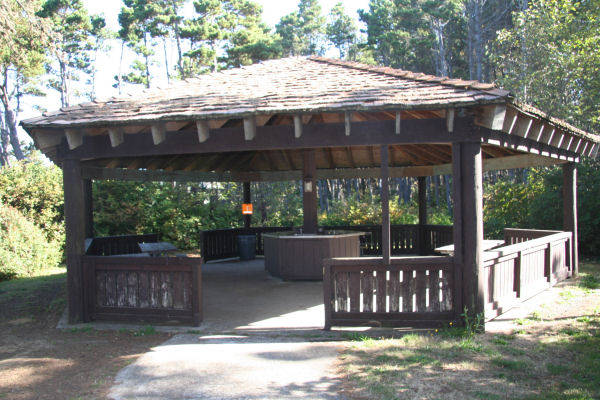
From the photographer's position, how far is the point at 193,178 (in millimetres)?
12703

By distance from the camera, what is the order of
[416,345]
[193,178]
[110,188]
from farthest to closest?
1. [110,188]
2. [193,178]
3. [416,345]

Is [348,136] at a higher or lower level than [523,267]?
higher

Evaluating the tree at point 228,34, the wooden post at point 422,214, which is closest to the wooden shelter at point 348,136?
the wooden post at point 422,214

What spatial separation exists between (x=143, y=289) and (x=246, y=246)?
7.38 m

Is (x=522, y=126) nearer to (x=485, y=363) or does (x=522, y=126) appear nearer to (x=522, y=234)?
(x=485, y=363)

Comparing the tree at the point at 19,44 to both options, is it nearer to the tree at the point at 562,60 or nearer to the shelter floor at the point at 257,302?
the shelter floor at the point at 257,302

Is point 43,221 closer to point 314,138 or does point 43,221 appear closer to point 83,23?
point 314,138

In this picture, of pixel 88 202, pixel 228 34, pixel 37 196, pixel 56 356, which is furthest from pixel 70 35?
pixel 56 356

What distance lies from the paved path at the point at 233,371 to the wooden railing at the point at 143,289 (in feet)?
2.54

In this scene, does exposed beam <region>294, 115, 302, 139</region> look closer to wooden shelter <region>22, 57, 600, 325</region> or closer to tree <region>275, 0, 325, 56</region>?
wooden shelter <region>22, 57, 600, 325</region>

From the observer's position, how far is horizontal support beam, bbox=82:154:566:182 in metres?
9.66

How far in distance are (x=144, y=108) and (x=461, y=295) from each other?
5103 mm

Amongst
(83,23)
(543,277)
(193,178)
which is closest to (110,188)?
(193,178)

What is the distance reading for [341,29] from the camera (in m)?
51.6
